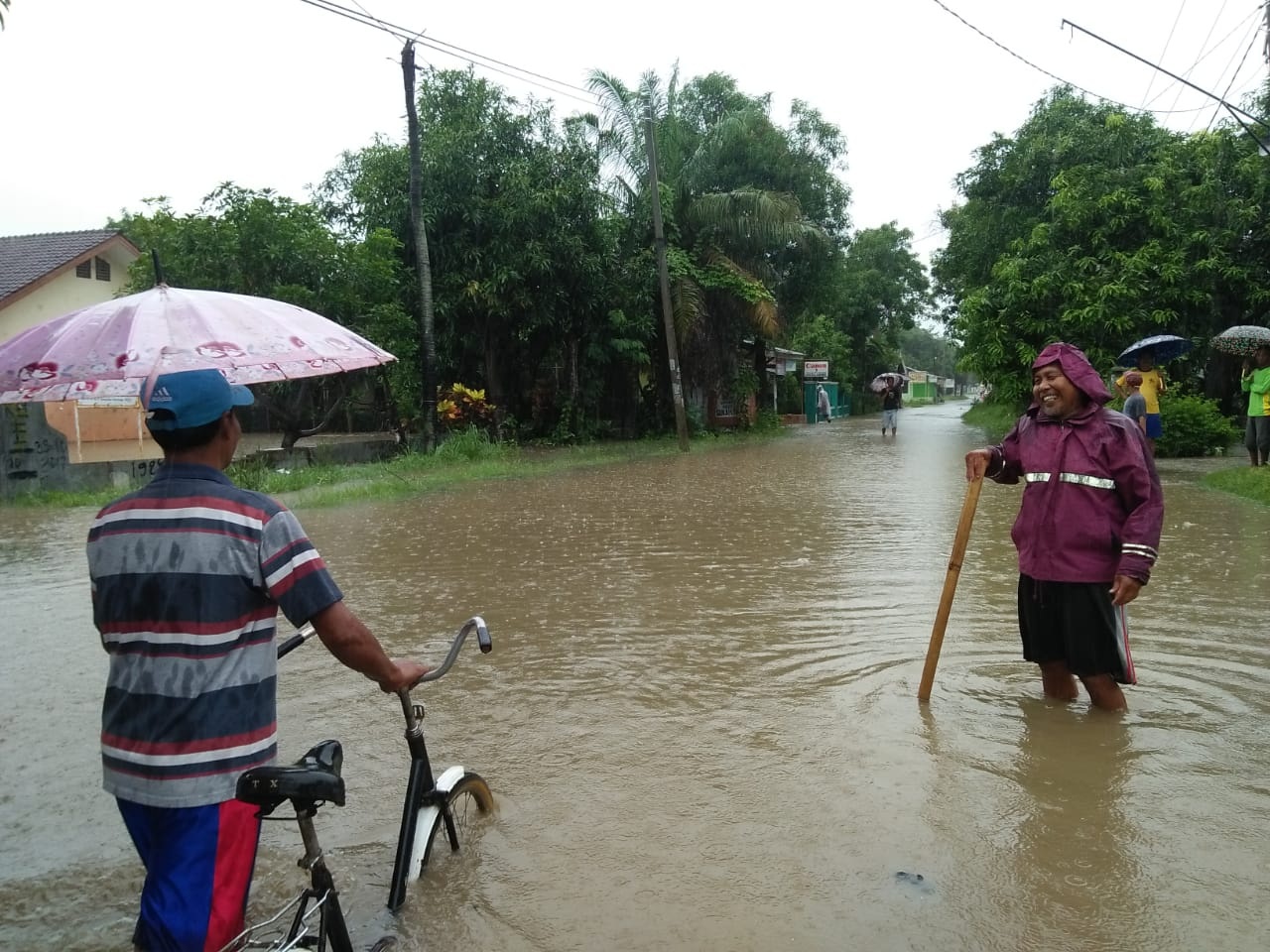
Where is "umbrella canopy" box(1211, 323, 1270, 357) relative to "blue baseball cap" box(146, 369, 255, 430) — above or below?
above

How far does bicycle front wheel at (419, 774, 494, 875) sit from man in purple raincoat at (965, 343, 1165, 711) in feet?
8.41

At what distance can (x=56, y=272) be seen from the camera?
942 inches

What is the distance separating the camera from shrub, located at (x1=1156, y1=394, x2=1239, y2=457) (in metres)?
17.6

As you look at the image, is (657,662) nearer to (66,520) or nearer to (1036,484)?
(1036,484)

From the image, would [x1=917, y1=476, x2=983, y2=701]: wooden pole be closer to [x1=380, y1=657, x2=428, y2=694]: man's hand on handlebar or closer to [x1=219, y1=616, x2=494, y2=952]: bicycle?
[x1=219, y1=616, x2=494, y2=952]: bicycle

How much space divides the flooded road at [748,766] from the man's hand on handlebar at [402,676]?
909 mm

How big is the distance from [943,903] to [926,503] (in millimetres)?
9881

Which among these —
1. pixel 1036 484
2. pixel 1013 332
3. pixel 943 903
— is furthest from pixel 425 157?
pixel 943 903

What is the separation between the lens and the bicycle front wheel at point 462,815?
3232 mm

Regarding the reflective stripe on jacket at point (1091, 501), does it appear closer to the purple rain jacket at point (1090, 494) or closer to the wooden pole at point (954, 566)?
the purple rain jacket at point (1090, 494)

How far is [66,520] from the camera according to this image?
491 inches

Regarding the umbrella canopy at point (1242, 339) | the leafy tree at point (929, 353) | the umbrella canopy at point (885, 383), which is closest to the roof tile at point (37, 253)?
the umbrella canopy at point (885, 383)

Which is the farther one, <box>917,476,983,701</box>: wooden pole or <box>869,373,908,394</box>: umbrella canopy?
<box>869,373,908,394</box>: umbrella canopy

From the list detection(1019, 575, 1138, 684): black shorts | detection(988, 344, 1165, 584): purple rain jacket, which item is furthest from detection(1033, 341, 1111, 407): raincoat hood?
detection(1019, 575, 1138, 684): black shorts
